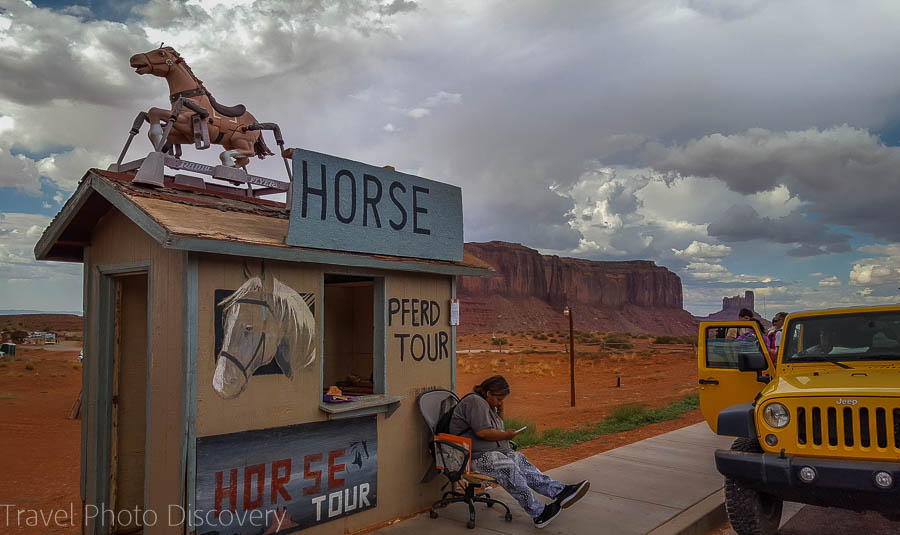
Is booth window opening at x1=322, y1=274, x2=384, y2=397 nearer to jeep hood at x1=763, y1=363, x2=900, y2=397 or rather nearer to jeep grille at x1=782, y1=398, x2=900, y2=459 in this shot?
jeep hood at x1=763, y1=363, x2=900, y2=397

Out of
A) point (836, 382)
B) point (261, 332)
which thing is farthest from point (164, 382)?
point (836, 382)

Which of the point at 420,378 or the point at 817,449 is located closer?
the point at 817,449

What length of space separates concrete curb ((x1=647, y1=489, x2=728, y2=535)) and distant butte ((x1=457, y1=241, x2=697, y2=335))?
79.7 meters

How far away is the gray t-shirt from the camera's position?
19.1 feet

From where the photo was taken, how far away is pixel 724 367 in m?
7.24

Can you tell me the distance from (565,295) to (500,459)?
104 m

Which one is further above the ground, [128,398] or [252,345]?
[252,345]

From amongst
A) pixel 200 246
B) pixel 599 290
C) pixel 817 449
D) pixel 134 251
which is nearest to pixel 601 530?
pixel 817 449

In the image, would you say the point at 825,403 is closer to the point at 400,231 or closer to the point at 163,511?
the point at 400,231

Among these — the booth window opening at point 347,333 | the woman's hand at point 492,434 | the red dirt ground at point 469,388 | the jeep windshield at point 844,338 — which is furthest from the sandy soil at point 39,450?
the jeep windshield at point 844,338

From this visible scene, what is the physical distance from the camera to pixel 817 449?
184 inches

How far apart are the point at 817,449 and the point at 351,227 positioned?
410 centimetres

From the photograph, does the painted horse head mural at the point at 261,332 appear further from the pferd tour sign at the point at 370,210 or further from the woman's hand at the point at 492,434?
the woman's hand at the point at 492,434

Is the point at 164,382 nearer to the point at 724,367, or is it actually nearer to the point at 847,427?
the point at 847,427
